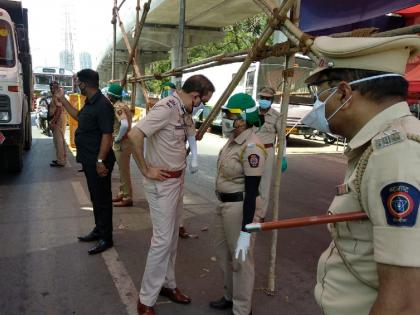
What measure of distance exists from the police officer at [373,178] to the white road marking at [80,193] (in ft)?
18.1

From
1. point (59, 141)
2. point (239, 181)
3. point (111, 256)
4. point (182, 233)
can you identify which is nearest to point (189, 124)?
point (239, 181)

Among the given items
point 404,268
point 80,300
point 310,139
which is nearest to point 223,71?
point 310,139

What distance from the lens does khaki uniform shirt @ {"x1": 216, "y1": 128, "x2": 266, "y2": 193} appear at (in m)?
2.79

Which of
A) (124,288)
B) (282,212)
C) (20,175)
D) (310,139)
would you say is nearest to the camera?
(124,288)

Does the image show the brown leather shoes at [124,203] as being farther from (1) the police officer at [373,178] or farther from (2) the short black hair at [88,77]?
(1) the police officer at [373,178]

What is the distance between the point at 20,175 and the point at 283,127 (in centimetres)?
659

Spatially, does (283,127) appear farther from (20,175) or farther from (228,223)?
(20,175)

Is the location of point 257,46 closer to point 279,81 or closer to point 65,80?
point 279,81

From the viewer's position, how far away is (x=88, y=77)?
169 inches

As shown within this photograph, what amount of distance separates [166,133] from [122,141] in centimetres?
330

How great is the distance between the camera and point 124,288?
3541 millimetres

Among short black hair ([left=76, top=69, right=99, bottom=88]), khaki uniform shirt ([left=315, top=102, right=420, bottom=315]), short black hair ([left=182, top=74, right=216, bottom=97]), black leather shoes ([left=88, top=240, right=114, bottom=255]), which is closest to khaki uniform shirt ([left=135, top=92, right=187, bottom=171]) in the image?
short black hair ([left=182, top=74, right=216, bottom=97])

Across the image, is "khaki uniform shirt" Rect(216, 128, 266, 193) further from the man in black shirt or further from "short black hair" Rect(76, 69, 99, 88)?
"short black hair" Rect(76, 69, 99, 88)

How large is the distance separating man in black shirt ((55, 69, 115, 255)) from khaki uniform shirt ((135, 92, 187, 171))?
1.26 metres
